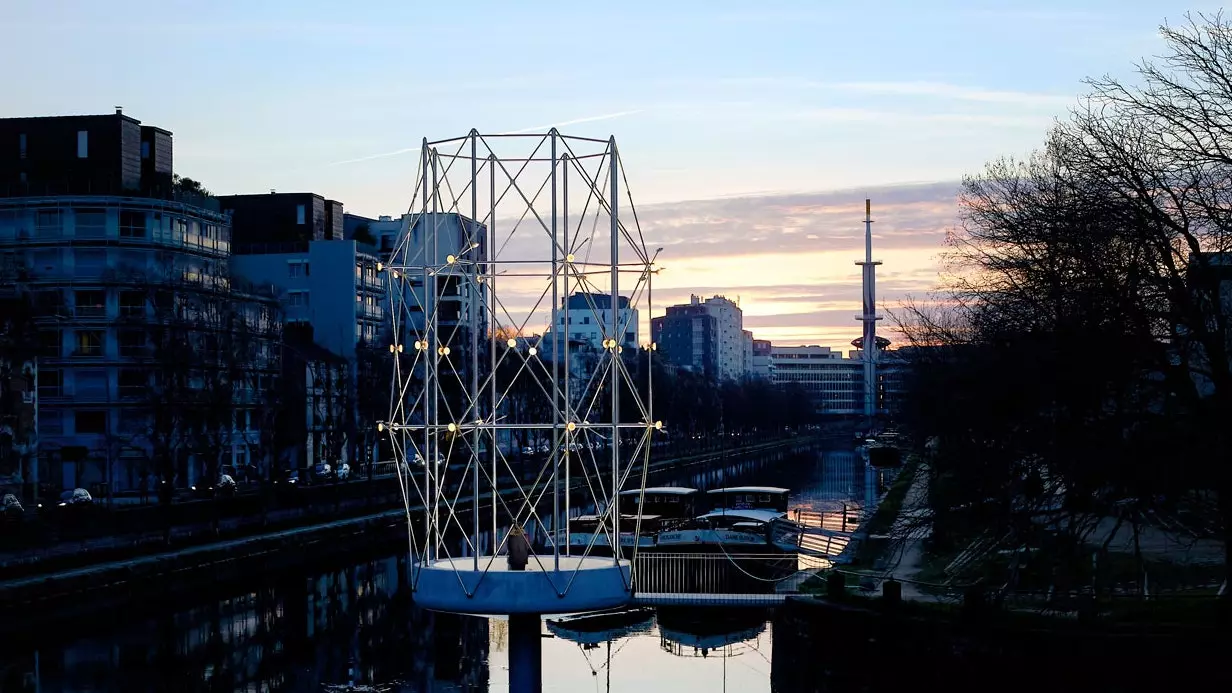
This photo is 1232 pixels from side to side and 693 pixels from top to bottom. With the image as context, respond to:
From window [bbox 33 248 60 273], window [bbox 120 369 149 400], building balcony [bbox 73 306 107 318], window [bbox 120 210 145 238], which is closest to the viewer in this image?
window [bbox 120 369 149 400]

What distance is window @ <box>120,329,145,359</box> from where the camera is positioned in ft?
314

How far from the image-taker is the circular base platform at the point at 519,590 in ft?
56.5

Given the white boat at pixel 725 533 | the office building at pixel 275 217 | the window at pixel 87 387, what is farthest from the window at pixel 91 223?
the white boat at pixel 725 533

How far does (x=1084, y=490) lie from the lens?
3353cm

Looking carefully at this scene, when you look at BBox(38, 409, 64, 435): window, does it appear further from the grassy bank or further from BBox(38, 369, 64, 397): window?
the grassy bank

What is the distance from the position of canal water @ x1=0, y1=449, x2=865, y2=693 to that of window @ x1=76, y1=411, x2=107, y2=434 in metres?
42.1

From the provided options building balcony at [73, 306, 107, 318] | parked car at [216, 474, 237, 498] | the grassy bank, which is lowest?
the grassy bank

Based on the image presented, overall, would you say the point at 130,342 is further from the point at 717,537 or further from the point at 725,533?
the point at 717,537

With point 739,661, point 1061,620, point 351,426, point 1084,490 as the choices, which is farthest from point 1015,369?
point 351,426

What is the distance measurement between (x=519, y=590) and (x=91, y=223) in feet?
289

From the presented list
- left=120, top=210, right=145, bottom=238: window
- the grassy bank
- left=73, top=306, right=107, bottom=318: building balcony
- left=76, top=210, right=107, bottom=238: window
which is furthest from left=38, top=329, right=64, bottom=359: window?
the grassy bank

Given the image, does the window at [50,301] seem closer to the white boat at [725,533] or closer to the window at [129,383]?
the window at [129,383]

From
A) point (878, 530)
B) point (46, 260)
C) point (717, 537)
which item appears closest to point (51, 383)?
point (46, 260)

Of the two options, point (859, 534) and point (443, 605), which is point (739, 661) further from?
point (443, 605)
